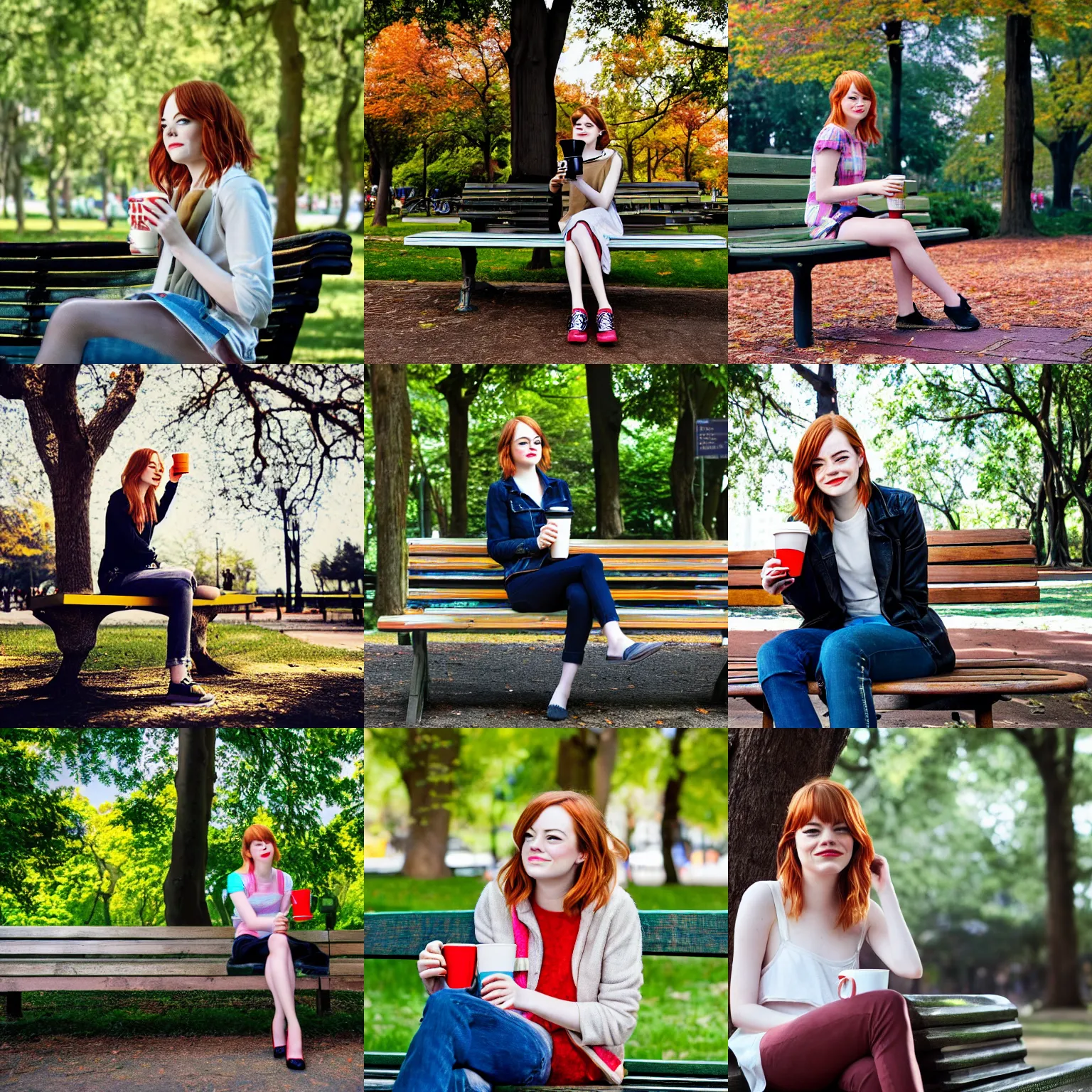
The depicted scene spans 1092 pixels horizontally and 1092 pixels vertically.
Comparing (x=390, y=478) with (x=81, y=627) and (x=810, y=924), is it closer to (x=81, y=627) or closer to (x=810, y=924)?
(x=81, y=627)

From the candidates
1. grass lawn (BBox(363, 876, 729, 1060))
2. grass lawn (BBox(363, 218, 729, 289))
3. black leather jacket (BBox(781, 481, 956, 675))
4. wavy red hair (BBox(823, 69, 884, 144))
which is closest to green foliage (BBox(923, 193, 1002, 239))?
wavy red hair (BBox(823, 69, 884, 144))

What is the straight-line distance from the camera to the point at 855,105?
22.8ft

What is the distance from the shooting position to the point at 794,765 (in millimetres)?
6094

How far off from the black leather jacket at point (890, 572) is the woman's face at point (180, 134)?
3350 mm

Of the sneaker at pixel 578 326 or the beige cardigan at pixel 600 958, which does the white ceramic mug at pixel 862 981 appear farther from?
the sneaker at pixel 578 326

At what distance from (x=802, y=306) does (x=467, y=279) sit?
5.99ft

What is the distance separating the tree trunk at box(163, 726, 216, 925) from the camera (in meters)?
7.61

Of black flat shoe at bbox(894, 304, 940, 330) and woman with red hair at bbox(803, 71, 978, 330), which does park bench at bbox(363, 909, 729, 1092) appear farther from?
woman with red hair at bbox(803, 71, 978, 330)

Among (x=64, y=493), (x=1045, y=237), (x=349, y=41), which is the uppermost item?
(x=349, y=41)

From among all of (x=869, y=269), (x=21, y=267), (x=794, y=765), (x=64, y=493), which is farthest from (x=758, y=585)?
(x=21, y=267)

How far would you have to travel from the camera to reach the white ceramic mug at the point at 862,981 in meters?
4.71

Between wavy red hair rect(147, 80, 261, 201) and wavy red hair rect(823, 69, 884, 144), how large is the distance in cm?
297

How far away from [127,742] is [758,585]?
350 centimetres

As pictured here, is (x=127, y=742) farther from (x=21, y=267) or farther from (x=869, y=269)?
(x=869, y=269)
